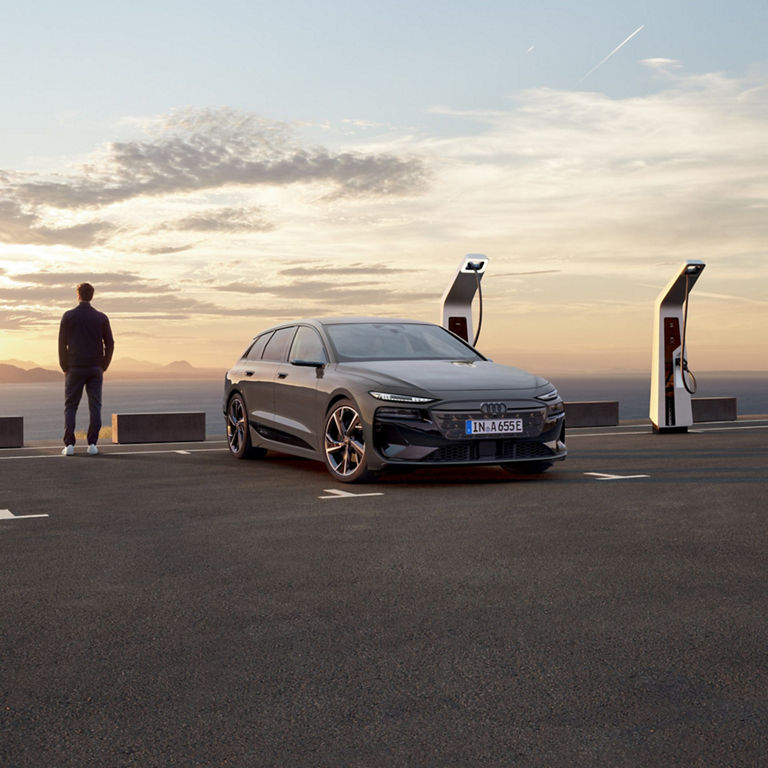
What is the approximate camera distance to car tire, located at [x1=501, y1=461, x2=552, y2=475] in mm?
9164

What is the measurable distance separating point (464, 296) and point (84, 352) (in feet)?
18.7

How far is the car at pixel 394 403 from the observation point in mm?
8461

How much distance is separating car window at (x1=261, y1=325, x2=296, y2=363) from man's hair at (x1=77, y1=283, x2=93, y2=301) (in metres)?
2.49

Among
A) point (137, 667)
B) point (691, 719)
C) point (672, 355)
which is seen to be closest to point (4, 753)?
point (137, 667)

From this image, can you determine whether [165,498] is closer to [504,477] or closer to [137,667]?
[504,477]

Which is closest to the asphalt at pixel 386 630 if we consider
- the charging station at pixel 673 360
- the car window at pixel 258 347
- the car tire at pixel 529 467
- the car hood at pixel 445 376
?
the car hood at pixel 445 376

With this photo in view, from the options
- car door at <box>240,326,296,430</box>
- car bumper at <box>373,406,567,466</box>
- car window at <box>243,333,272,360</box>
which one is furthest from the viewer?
car window at <box>243,333,272,360</box>

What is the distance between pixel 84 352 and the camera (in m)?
11.7

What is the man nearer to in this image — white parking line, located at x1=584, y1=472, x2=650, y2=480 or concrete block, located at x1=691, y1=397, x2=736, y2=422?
white parking line, located at x1=584, y1=472, x2=650, y2=480

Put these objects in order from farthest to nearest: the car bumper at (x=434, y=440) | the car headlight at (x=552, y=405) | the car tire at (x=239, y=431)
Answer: the car tire at (x=239, y=431) < the car headlight at (x=552, y=405) < the car bumper at (x=434, y=440)

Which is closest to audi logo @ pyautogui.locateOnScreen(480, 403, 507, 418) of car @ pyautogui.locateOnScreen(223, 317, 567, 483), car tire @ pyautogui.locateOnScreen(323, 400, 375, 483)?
car @ pyautogui.locateOnScreen(223, 317, 567, 483)

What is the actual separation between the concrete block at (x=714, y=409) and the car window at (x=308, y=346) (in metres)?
10.7

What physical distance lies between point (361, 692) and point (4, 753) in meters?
1.12

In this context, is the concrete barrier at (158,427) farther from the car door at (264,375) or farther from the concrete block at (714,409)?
the concrete block at (714,409)
